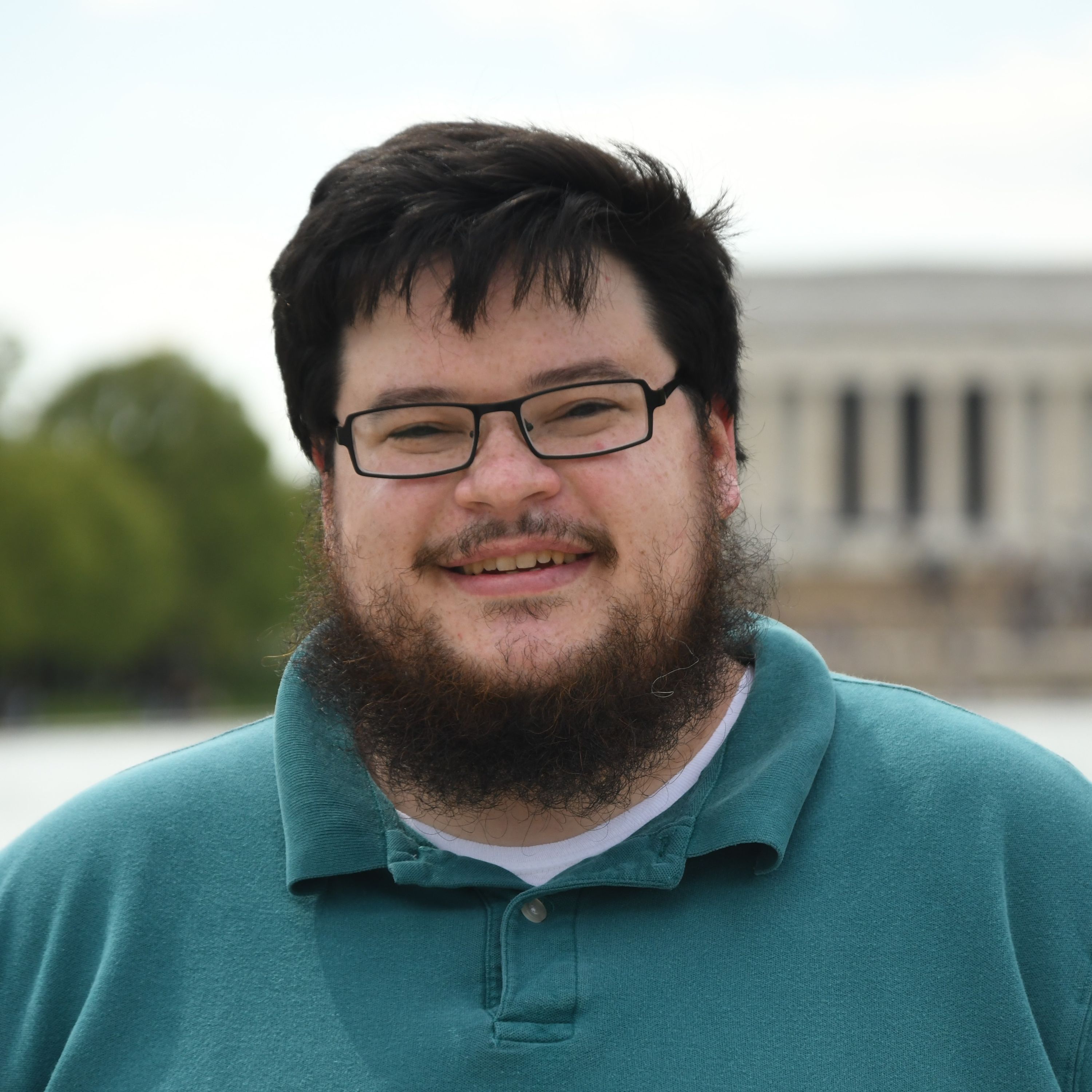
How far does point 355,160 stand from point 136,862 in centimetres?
110

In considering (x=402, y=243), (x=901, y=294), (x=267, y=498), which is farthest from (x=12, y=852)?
(x=901, y=294)

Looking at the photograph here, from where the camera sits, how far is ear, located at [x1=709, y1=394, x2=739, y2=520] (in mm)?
2764

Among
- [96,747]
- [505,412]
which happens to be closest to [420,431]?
[505,412]

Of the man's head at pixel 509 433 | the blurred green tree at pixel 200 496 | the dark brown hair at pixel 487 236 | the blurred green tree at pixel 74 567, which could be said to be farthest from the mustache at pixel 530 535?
the blurred green tree at pixel 200 496

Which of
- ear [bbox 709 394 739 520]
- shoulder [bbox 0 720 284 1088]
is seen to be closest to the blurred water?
ear [bbox 709 394 739 520]

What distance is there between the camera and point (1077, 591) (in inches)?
1485

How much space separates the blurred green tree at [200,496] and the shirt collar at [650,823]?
38834 mm

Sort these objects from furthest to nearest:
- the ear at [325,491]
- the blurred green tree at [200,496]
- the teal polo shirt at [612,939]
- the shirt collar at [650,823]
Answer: the blurred green tree at [200,496] < the ear at [325,491] < the shirt collar at [650,823] < the teal polo shirt at [612,939]

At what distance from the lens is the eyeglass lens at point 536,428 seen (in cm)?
247

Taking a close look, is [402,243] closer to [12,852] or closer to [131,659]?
[12,852]

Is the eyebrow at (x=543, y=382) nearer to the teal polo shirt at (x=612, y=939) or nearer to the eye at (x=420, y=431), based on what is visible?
the eye at (x=420, y=431)

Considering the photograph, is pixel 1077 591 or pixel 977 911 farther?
pixel 1077 591

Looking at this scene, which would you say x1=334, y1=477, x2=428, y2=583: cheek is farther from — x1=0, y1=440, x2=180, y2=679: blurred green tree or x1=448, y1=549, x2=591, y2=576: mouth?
x1=0, y1=440, x2=180, y2=679: blurred green tree

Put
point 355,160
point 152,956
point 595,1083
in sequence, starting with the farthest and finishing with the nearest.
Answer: point 355,160 < point 152,956 < point 595,1083
